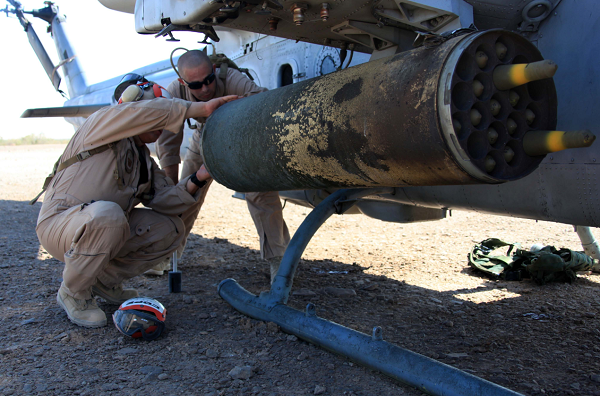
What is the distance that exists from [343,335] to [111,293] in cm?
139

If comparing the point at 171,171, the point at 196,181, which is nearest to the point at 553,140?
the point at 196,181

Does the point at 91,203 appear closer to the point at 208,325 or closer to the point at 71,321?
the point at 71,321

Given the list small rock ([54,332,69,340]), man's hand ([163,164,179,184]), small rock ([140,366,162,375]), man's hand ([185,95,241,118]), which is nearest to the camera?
small rock ([140,366,162,375])

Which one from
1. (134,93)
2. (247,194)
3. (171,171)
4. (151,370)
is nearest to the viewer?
(151,370)

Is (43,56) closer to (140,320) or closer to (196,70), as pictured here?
(196,70)

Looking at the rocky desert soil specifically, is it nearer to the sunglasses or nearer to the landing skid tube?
the landing skid tube

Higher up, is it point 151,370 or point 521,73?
point 521,73

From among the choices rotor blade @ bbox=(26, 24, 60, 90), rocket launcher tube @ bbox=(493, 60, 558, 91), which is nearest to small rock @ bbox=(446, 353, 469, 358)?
rocket launcher tube @ bbox=(493, 60, 558, 91)

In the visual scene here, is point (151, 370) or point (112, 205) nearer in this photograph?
point (151, 370)

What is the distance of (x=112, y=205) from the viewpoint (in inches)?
94.3

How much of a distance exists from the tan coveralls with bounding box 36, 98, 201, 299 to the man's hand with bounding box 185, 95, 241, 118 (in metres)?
0.03

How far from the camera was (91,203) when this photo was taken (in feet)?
7.93

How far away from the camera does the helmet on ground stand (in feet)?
7.27

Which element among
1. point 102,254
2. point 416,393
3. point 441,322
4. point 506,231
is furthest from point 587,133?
point 506,231
